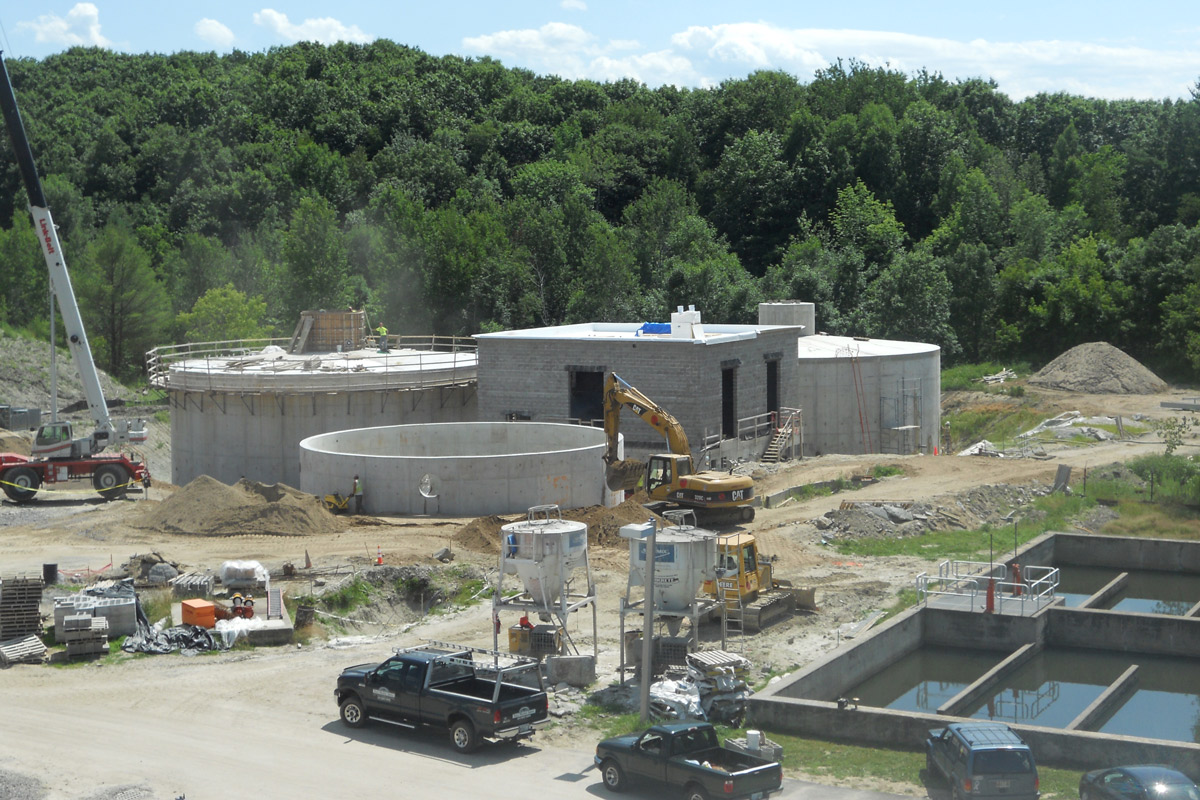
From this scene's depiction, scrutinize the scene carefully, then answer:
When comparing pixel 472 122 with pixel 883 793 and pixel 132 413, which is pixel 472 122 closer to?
pixel 132 413

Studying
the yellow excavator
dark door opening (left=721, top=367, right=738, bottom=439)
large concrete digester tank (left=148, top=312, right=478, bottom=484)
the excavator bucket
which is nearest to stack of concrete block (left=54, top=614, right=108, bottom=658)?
the yellow excavator

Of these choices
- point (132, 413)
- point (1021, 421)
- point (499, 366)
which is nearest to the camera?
point (499, 366)

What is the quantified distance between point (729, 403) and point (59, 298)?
23917 mm

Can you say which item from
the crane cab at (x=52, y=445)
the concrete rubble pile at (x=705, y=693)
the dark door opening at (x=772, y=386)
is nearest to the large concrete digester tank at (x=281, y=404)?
the crane cab at (x=52, y=445)

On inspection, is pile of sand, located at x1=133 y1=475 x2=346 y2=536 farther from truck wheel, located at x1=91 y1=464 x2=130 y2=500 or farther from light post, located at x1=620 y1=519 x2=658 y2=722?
light post, located at x1=620 y1=519 x2=658 y2=722

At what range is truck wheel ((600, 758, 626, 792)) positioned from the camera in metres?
18.7

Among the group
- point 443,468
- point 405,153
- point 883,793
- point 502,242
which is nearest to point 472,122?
point 405,153

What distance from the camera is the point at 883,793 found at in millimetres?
18844

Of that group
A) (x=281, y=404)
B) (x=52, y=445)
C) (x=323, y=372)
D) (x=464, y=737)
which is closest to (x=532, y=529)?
(x=464, y=737)

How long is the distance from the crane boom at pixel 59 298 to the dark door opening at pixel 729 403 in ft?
70.4

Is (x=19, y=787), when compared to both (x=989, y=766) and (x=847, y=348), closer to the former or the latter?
(x=989, y=766)

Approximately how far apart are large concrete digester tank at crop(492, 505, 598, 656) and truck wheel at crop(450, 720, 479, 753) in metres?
4.10

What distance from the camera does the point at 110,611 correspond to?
26.9m

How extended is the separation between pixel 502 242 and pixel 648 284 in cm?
1096
